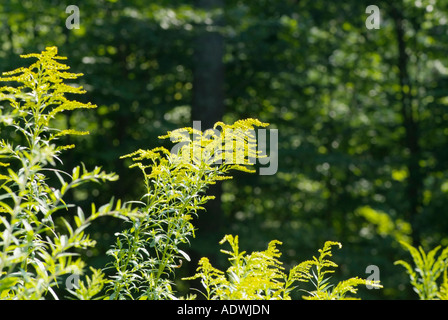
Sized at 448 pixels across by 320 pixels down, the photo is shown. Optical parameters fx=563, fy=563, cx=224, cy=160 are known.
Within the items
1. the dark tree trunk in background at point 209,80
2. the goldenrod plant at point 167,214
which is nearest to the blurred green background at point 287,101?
the dark tree trunk in background at point 209,80

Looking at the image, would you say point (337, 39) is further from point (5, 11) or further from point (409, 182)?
point (5, 11)

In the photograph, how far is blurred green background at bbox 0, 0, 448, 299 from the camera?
324 inches

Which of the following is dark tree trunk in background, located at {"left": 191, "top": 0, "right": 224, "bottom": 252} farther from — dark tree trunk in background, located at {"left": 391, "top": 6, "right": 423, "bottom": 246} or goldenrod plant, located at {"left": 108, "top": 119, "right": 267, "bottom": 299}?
goldenrod plant, located at {"left": 108, "top": 119, "right": 267, "bottom": 299}

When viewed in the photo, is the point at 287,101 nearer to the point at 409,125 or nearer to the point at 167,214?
the point at 409,125

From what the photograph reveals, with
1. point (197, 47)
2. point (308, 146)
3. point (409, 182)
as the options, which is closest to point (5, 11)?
point (197, 47)

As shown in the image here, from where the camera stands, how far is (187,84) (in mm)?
9617

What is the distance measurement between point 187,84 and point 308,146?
238cm

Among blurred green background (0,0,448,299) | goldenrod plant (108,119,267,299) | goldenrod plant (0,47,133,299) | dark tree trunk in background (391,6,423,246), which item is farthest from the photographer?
dark tree trunk in background (391,6,423,246)

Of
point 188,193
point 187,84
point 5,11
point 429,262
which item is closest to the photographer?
point 188,193

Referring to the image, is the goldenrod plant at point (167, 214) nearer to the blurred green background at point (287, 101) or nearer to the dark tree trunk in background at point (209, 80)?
the blurred green background at point (287, 101)

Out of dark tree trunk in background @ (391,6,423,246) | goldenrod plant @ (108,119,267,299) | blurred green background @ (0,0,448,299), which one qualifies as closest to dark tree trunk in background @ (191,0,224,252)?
blurred green background @ (0,0,448,299)

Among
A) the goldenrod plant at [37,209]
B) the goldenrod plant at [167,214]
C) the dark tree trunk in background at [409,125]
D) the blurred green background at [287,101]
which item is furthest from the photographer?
the dark tree trunk in background at [409,125]

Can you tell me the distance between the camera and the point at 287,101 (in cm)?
941

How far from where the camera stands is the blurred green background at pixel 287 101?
8234 mm
